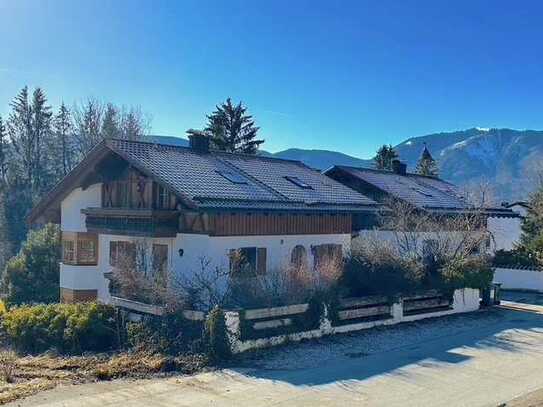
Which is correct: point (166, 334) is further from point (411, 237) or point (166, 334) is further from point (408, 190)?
point (408, 190)

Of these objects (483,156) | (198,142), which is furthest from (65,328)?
(483,156)

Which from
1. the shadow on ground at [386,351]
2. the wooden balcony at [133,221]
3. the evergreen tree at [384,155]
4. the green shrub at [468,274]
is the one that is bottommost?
the shadow on ground at [386,351]

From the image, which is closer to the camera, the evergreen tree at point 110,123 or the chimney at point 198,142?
the chimney at point 198,142

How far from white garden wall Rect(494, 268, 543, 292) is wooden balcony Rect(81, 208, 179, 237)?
57.2ft

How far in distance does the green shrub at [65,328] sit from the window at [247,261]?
13.7 ft

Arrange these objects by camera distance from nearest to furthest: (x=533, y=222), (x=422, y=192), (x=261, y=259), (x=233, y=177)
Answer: (x=261, y=259) → (x=233, y=177) → (x=422, y=192) → (x=533, y=222)

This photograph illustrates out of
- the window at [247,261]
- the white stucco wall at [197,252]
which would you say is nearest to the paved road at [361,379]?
the window at [247,261]

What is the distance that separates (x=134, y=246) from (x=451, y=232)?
39.0 ft

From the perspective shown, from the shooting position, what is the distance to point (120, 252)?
22.1 metres

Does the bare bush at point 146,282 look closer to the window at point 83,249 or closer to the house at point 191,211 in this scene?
the house at point 191,211

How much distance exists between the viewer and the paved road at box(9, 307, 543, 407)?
36.6 feet

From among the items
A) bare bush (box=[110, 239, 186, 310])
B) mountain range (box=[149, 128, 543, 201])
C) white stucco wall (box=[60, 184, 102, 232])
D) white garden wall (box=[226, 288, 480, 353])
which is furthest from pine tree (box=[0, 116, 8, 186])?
mountain range (box=[149, 128, 543, 201])

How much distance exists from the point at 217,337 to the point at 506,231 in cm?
3141

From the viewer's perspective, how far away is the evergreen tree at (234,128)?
1923 inches
